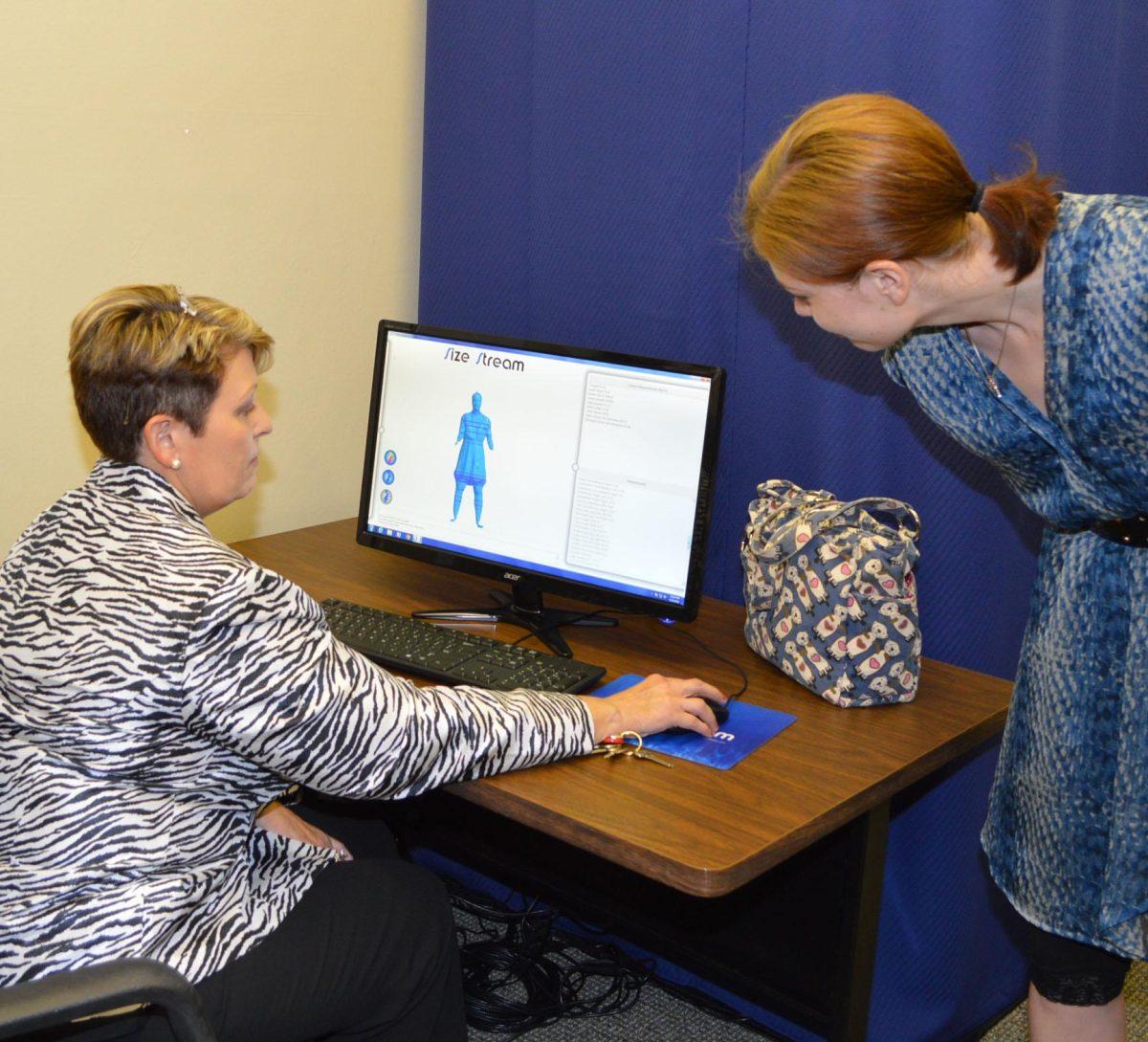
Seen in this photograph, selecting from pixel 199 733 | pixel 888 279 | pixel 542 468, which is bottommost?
pixel 199 733

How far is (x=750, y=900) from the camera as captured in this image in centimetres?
208

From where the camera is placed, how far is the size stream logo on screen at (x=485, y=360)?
2.00 metres

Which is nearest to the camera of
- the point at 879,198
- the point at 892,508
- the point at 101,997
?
the point at 101,997

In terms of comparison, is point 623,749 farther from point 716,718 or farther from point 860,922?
point 860,922

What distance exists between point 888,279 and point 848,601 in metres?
0.44

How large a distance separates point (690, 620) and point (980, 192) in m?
0.70

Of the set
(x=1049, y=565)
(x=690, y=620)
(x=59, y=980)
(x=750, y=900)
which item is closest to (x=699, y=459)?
(x=690, y=620)

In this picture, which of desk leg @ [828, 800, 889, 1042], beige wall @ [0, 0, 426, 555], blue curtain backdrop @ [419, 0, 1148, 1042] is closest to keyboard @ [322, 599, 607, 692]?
desk leg @ [828, 800, 889, 1042]

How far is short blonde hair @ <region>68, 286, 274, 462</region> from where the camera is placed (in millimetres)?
1505

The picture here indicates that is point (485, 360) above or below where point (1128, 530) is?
above

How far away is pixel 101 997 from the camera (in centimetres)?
111

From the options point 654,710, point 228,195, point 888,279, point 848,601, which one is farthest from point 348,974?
point 228,195

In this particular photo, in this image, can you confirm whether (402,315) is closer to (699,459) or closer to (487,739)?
(699,459)

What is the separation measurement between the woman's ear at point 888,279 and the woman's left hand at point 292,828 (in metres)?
0.95
